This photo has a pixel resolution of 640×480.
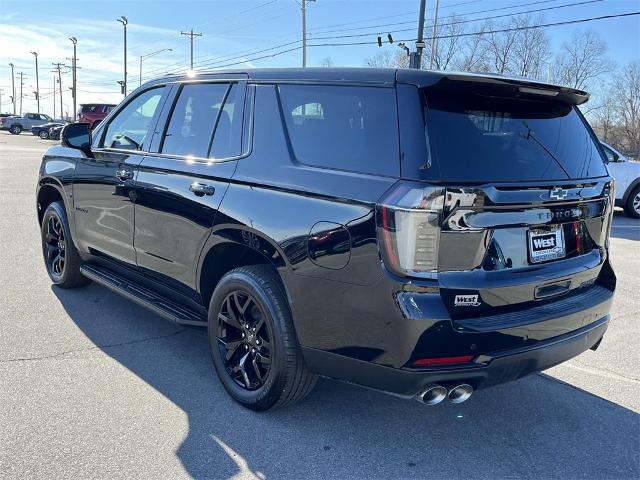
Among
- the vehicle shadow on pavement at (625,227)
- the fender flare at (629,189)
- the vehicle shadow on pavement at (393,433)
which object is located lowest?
the vehicle shadow on pavement at (393,433)

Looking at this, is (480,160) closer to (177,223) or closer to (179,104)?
(177,223)

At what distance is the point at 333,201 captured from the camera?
272 centimetres

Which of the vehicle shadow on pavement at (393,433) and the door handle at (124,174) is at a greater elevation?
the door handle at (124,174)

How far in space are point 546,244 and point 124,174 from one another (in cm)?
294

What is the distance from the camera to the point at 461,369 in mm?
2564

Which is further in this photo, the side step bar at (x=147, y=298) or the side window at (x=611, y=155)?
the side window at (x=611, y=155)

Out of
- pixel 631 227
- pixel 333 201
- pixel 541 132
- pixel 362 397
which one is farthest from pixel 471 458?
pixel 631 227

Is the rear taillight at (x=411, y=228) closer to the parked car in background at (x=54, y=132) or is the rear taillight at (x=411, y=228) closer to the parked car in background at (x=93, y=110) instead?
the parked car in background at (x=93, y=110)

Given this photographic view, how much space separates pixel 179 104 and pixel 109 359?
1818mm

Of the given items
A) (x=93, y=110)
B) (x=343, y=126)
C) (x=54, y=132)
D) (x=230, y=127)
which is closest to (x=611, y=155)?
(x=230, y=127)

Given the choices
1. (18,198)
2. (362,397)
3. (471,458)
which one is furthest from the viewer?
(18,198)

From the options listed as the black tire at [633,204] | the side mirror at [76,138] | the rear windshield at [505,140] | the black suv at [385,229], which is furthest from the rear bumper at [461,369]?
the black tire at [633,204]

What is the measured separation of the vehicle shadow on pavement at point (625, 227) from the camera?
10.1 metres

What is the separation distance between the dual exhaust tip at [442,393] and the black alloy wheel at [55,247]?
154 inches
